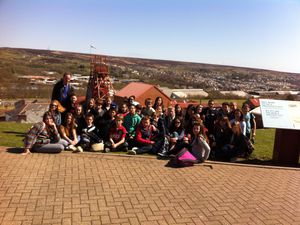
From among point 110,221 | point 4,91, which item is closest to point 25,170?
point 110,221

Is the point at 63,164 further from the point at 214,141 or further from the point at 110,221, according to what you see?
the point at 214,141

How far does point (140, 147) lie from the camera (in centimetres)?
842

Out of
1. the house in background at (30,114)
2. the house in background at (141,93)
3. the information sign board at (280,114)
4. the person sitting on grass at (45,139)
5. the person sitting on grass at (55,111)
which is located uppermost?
the information sign board at (280,114)

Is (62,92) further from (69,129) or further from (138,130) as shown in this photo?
(138,130)

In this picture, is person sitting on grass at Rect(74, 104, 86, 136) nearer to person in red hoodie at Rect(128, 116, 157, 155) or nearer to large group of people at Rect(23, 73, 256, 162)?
large group of people at Rect(23, 73, 256, 162)

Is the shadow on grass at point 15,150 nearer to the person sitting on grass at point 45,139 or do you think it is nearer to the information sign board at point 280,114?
the person sitting on grass at point 45,139

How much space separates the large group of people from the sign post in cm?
71

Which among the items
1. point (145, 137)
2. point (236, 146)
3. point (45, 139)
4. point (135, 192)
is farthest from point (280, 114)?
point (45, 139)

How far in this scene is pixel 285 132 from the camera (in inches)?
334

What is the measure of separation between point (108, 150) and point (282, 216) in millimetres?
4517

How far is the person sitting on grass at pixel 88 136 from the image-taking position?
823cm

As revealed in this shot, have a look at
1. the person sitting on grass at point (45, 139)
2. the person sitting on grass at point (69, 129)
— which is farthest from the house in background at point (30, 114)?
the person sitting on grass at point (45, 139)

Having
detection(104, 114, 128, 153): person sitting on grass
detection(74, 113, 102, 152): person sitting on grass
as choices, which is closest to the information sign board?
detection(104, 114, 128, 153): person sitting on grass

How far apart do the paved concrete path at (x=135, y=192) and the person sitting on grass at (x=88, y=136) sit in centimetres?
53
